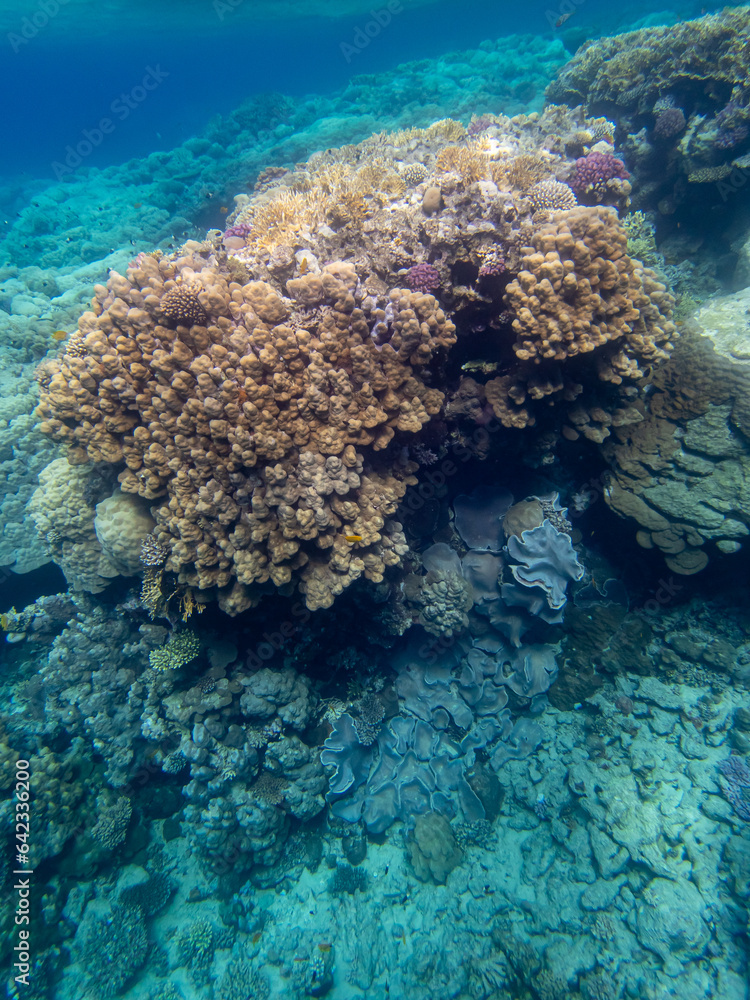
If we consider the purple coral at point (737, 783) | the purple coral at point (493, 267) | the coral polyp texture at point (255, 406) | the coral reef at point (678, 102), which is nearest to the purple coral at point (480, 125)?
the coral reef at point (678, 102)

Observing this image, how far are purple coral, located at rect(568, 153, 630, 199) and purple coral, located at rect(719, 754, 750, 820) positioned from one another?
7.59m

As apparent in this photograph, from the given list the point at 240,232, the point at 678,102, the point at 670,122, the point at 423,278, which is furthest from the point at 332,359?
the point at 678,102

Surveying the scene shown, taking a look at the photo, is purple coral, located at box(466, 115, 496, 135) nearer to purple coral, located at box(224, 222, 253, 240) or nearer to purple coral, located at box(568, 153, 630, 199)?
purple coral, located at box(568, 153, 630, 199)

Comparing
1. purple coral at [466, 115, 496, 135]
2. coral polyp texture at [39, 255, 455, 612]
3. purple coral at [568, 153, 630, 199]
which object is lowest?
coral polyp texture at [39, 255, 455, 612]

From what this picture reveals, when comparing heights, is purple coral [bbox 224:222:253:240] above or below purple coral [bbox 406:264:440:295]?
above

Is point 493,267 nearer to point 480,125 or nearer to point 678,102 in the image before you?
point 480,125

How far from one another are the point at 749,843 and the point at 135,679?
332 inches

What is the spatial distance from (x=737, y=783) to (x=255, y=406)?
7.71m

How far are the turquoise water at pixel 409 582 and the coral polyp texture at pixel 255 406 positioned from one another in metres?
0.03

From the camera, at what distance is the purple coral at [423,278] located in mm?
4230

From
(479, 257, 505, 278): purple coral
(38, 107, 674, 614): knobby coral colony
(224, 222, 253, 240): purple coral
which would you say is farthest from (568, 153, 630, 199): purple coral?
(224, 222, 253, 240): purple coral

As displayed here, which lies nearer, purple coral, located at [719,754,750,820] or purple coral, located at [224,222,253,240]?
purple coral, located at [224,222,253,240]

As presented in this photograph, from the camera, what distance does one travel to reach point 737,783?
5.85 m

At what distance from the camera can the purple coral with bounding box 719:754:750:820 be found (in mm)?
5781
